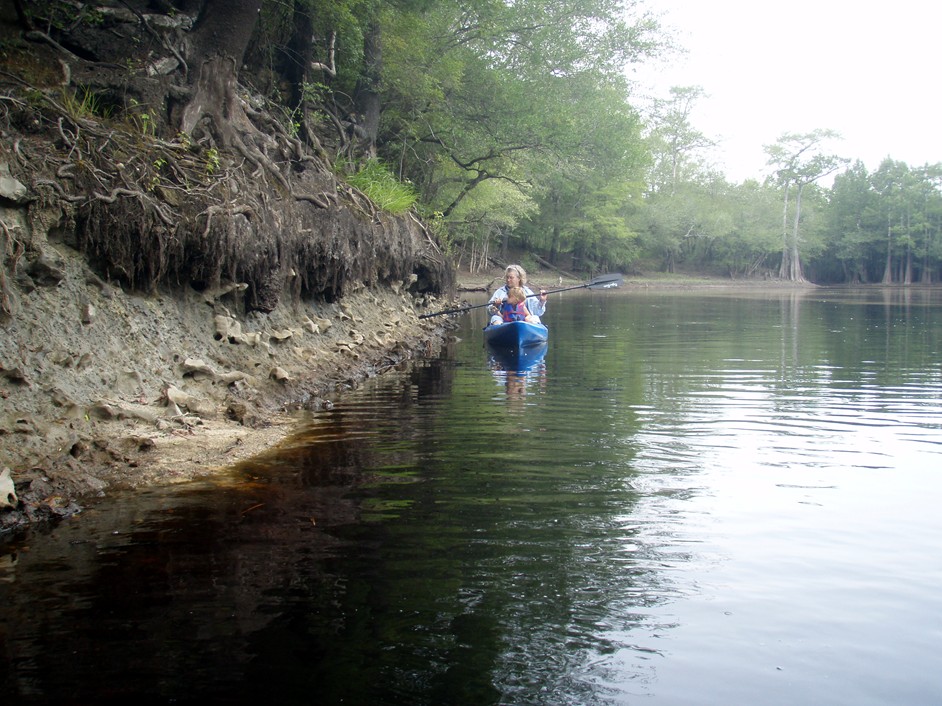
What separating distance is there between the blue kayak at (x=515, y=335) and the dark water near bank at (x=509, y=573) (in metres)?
7.69

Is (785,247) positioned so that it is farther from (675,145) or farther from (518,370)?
(518,370)

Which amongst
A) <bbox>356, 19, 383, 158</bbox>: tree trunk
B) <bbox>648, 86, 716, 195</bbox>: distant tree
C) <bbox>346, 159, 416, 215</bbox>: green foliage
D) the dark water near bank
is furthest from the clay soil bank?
<bbox>648, 86, 716, 195</bbox>: distant tree

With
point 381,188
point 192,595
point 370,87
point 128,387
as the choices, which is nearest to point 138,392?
point 128,387

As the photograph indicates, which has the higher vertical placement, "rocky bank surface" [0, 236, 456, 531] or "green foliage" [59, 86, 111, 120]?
"green foliage" [59, 86, 111, 120]

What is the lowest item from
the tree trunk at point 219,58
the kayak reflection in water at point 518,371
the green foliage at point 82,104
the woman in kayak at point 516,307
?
the kayak reflection in water at point 518,371

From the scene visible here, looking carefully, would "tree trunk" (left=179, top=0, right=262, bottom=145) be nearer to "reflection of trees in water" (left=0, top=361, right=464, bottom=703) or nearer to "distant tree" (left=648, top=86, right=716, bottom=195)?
"reflection of trees in water" (left=0, top=361, right=464, bottom=703)

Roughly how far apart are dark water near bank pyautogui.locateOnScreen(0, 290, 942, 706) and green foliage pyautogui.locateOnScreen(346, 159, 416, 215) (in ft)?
32.3

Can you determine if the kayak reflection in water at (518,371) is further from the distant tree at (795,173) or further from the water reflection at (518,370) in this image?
the distant tree at (795,173)

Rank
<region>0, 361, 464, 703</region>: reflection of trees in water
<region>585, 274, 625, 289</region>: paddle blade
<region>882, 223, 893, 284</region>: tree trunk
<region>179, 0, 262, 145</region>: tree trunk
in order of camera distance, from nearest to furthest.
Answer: <region>0, 361, 464, 703</region>: reflection of trees in water, <region>179, 0, 262, 145</region>: tree trunk, <region>585, 274, 625, 289</region>: paddle blade, <region>882, 223, 893, 284</region>: tree trunk

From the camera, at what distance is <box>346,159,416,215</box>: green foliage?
18.2 m

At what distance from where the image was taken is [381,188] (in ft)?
62.9

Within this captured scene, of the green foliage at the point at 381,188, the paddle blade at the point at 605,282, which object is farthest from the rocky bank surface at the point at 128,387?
the paddle blade at the point at 605,282

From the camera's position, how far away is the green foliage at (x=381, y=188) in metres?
18.2

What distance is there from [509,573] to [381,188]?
50.3ft
